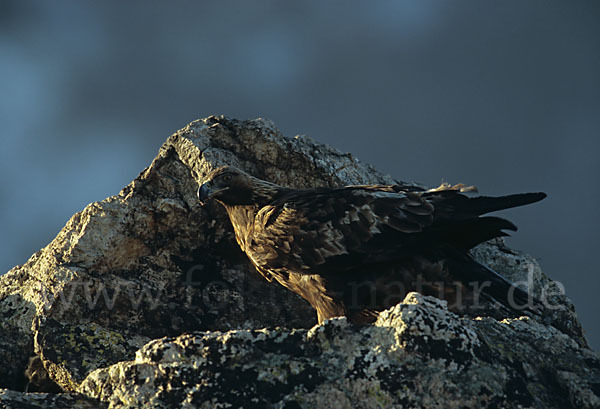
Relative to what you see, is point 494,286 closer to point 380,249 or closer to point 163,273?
point 380,249

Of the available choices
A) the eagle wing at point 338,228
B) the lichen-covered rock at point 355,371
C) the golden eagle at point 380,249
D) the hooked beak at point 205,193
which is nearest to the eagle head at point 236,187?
the hooked beak at point 205,193

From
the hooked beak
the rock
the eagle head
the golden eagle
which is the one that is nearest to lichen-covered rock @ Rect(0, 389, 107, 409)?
the rock

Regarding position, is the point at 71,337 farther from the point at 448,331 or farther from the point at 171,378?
the point at 448,331

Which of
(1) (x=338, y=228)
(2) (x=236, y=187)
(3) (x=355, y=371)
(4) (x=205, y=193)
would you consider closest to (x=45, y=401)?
(3) (x=355, y=371)

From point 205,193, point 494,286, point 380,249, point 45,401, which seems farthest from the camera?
point 205,193

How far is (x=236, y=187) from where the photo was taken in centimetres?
604

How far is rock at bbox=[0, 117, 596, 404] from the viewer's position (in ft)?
17.0

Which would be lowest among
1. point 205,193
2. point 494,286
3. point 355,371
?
point 355,371

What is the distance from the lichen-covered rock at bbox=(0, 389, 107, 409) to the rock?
151 centimetres

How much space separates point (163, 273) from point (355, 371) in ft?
11.4

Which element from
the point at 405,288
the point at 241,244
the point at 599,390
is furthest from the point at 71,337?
the point at 599,390

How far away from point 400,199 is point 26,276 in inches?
151

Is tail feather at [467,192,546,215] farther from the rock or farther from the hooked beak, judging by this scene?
the hooked beak

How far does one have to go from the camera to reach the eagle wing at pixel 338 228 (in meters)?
5.32
